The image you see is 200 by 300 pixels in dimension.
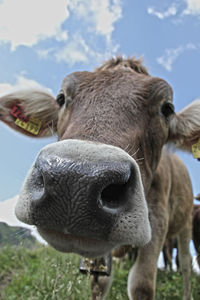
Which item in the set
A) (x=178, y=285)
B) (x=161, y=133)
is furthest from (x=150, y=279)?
(x=178, y=285)

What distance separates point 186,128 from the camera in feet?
11.3

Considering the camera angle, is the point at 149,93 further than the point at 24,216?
Yes

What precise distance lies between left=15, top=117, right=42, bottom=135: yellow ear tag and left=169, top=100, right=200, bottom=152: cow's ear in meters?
1.70

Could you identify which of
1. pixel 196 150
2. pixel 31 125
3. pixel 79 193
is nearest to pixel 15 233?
pixel 79 193

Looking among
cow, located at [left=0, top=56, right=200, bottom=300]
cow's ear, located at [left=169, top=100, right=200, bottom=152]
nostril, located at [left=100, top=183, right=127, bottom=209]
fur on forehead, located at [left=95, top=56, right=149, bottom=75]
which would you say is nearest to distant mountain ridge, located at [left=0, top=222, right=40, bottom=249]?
cow, located at [left=0, top=56, right=200, bottom=300]

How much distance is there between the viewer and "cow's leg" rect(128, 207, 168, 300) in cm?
296

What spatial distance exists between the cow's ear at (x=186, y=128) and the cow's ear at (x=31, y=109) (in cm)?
149

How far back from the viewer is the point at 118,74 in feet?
9.11

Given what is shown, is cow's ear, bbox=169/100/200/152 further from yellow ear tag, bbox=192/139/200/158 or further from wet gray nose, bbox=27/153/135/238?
wet gray nose, bbox=27/153/135/238

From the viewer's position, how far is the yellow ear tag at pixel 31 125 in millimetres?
3817

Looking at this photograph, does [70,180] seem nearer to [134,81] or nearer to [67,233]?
[67,233]

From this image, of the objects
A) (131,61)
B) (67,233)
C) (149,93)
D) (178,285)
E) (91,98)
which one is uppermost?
(131,61)

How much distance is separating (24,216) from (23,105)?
2477 mm

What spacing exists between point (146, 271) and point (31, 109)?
93.6 inches
